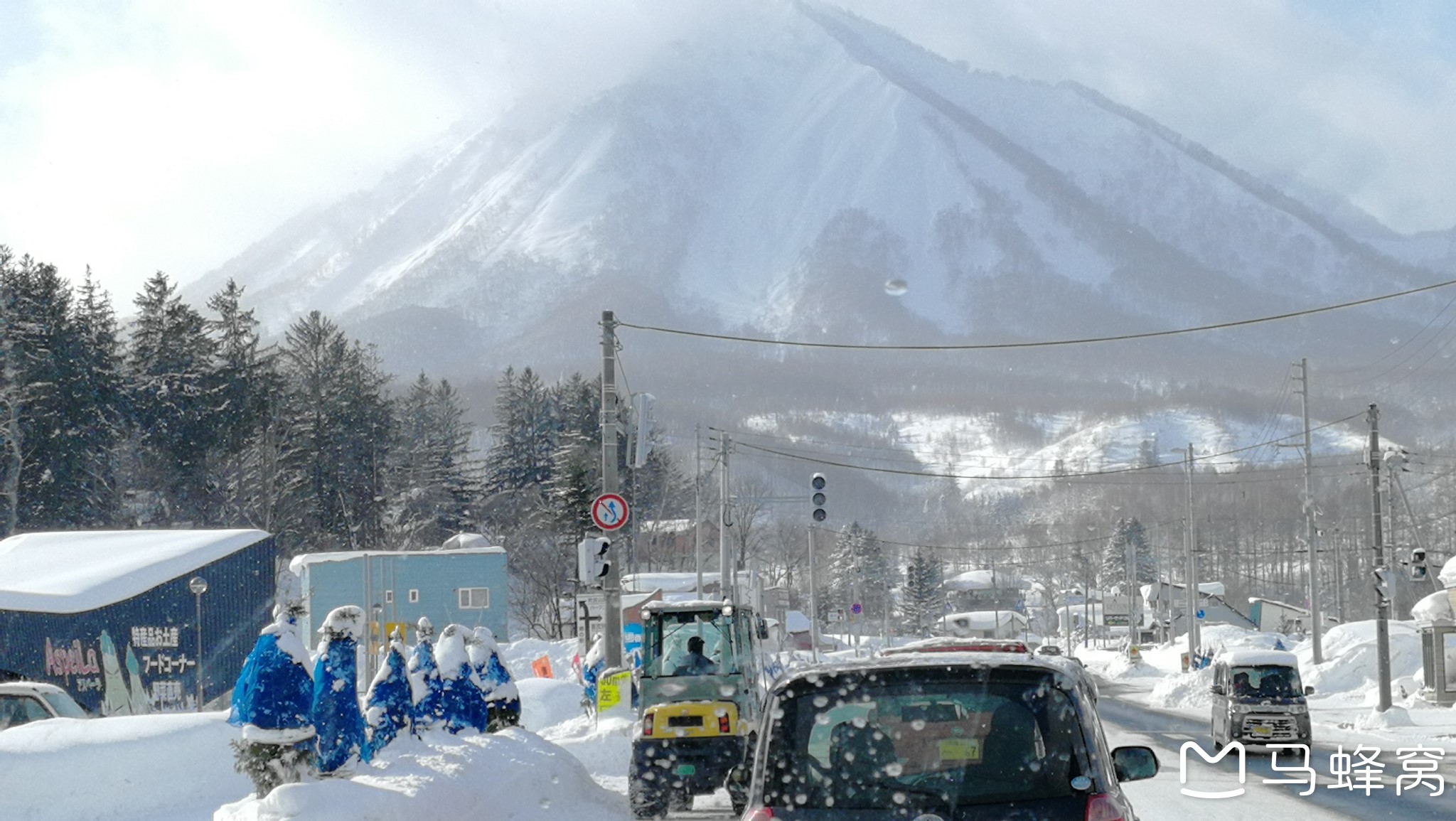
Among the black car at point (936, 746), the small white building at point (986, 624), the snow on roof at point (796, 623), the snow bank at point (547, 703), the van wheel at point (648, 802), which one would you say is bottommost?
the small white building at point (986, 624)

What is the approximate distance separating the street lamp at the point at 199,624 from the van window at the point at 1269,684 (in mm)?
21021

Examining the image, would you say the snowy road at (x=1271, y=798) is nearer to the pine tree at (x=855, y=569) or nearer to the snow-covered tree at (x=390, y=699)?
the snow-covered tree at (x=390, y=699)

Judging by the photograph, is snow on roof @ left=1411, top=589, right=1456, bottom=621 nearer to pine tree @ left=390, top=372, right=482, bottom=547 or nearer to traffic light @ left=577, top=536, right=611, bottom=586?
traffic light @ left=577, top=536, right=611, bottom=586

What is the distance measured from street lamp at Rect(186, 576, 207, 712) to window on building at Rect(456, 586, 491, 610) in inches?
1025

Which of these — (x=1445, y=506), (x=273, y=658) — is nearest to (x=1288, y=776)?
(x=273, y=658)

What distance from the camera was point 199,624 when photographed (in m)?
33.1

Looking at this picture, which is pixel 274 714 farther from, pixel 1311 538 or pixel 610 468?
pixel 1311 538

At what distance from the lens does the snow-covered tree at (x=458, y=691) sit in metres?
17.6

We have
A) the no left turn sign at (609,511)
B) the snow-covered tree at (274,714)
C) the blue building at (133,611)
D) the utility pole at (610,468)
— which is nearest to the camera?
the snow-covered tree at (274,714)

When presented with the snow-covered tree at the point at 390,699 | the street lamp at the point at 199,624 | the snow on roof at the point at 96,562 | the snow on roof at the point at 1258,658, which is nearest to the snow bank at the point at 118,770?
the snow-covered tree at the point at 390,699

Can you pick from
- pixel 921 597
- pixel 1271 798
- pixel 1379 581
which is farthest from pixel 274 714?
pixel 921 597

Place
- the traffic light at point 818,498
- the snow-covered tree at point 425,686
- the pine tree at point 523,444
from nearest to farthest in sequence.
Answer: the snow-covered tree at point 425,686
the traffic light at point 818,498
the pine tree at point 523,444

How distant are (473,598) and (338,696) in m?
49.4

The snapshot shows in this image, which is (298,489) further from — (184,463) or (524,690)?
(524,690)
